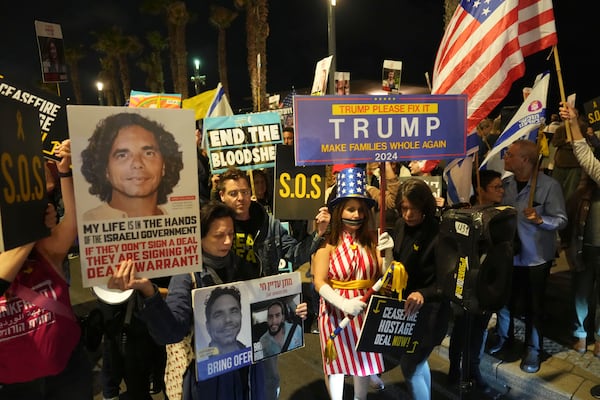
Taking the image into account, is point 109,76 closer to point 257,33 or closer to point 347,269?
point 257,33

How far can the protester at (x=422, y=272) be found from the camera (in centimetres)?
312

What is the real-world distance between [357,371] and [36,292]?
228 centimetres

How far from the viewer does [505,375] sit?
4.10m

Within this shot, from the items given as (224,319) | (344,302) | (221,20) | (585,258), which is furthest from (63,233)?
(221,20)

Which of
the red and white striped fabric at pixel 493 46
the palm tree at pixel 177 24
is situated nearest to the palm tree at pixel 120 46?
the palm tree at pixel 177 24

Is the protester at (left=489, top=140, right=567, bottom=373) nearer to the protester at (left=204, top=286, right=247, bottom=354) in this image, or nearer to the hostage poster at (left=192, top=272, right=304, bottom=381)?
the hostage poster at (left=192, top=272, right=304, bottom=381)

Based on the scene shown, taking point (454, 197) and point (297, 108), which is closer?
point (297, 108)

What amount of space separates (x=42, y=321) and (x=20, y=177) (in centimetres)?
83

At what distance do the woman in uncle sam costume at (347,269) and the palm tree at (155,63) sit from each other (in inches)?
1518

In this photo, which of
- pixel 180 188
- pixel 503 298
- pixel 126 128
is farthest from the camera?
pixel 503 298

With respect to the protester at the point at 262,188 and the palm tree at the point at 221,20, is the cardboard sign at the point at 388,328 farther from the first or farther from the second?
the palm tree at the point at 221,20

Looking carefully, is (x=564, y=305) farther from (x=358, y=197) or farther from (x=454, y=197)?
(x=358, y=197)

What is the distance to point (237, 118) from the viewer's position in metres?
4.66

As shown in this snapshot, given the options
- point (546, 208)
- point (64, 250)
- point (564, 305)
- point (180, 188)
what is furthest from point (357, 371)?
point (564, 305)
